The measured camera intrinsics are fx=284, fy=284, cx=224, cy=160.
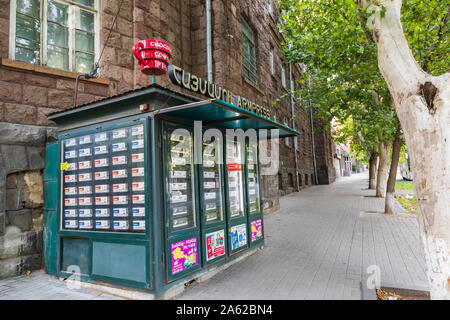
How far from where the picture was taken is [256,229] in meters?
6.03

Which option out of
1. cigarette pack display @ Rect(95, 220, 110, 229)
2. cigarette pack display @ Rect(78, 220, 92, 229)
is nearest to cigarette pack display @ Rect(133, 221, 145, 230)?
cigarette pack display @ Rect(95, 220, 110, 229)

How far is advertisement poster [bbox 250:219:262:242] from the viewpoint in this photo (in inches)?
232

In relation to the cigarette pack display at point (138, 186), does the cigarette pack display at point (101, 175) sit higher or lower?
higher

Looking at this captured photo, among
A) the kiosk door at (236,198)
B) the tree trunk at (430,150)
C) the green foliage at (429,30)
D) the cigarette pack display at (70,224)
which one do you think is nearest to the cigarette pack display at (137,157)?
the cigarette pack display at (70,224)

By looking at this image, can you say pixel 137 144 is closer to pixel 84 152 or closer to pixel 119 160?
pixel 119 160

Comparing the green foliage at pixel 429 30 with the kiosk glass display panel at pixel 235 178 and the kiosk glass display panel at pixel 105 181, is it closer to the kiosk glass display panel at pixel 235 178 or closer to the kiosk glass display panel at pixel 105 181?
the kiosk glass display panel at pixel 235 178

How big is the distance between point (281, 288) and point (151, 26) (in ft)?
21.0

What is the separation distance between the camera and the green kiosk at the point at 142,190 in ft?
12.4

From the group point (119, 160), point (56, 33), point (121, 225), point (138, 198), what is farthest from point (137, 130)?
point (56, 33)

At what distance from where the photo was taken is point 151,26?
6.94 metres

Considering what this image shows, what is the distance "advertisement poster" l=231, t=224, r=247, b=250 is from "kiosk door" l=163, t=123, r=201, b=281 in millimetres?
1015

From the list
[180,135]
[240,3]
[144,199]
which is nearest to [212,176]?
[180,135]

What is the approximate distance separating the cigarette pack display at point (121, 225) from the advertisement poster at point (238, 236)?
6.63 feet
